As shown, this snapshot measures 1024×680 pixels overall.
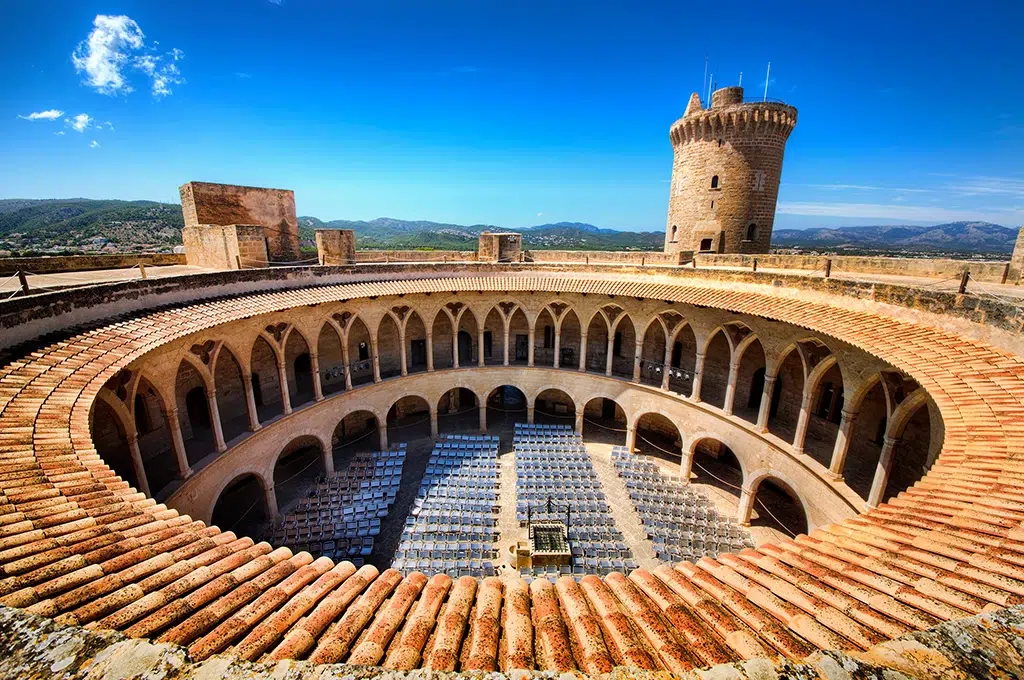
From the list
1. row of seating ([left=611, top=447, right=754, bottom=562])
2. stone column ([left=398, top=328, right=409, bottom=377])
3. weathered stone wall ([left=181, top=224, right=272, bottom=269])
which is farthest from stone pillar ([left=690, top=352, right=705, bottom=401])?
weathered stone wall ([left=181, top=224, right=272, bottom=269])

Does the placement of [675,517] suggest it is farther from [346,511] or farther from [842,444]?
[346,511]

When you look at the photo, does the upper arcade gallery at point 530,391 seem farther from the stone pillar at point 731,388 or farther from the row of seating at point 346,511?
the row of seating at point 346,511

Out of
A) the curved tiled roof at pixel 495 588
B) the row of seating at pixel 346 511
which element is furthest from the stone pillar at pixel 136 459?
the row of seating at pixel 346 511

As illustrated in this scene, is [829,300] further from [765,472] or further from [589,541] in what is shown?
[589,541]

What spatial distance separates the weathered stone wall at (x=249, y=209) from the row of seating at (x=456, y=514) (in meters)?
14.2

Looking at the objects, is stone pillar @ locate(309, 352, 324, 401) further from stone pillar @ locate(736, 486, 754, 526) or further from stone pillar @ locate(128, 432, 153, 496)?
stone pillar @ locate(736, 486, 754, 526)

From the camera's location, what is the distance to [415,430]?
24391 millimetres

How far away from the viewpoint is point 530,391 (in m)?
24.0

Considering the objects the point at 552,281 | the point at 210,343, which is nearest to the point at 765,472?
the point at 552,281

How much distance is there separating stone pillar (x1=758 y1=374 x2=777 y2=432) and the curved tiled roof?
9.61 meters

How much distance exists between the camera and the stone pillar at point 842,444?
42.1ft

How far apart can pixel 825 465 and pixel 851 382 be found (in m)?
3.42

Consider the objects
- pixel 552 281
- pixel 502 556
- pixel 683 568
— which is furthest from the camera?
pixel 552 281

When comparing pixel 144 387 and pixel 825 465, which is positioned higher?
pixel 144 387
